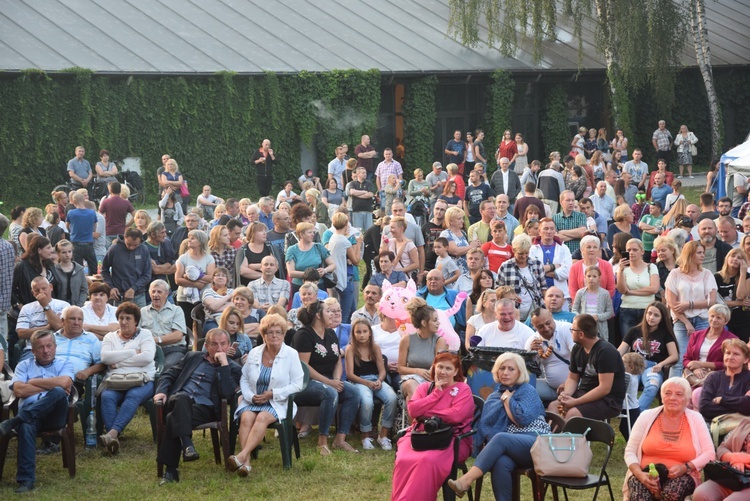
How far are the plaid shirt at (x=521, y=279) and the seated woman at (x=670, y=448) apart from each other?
3.62 meters

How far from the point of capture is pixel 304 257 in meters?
12.5

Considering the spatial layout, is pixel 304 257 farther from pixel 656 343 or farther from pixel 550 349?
pixel 656 343

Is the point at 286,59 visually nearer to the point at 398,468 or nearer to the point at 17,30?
the point at 17,30

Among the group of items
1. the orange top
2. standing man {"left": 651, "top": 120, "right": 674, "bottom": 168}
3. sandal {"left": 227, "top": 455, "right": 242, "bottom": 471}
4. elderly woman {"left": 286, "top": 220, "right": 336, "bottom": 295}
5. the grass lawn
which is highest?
standing man {"left": 651, "top": 120, "right": 674, "bottom": 168}

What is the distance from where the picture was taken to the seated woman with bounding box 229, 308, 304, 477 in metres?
9.26

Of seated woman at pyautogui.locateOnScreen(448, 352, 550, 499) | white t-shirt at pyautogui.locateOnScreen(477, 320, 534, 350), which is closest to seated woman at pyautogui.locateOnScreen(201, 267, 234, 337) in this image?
white t-shirt at pyautogui.locateOnScreen(477, 320, 534, 350)

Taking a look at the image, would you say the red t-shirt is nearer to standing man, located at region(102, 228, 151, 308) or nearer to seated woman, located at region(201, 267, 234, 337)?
standing man, located at region(102, 228, 151, 308)

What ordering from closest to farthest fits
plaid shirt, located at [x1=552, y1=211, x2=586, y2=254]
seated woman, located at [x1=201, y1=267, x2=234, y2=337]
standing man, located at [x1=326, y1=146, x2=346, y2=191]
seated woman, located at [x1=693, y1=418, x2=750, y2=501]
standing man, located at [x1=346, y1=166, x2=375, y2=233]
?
seated woman, located at [x1=693, y1=418, x2=750, y2=501] < seated woman, located at [x1=201, y1=267, x2=234, y2=337] < plaid shirt, located at [x1=552, y1=211, x2=586, y2=254] < standing man, located at [x1=346, y1=166, x2=375, y2=233] < standing man, located at [x1=326, y1=146, x2=346, y2=191]

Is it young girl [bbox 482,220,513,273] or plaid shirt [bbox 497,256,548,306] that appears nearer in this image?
plaid shirt [bbox 497,256,548,306]

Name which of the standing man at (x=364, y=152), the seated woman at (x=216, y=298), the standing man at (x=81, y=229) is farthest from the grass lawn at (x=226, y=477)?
the standing man at (x=364, y=152)

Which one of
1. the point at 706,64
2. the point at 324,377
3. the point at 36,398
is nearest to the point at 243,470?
the point at 324,377

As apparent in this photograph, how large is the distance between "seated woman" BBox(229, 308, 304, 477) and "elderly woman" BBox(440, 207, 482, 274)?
4.12m

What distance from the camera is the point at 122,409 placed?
9.77 m

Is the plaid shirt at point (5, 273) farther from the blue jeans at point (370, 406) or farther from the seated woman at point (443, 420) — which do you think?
the seated woman at point (443, 420)
